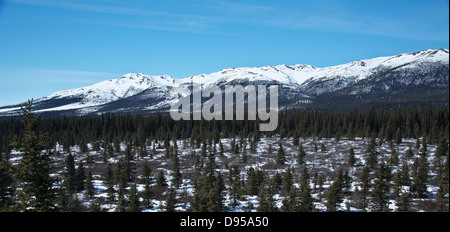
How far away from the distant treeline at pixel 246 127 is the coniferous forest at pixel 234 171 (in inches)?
20.0

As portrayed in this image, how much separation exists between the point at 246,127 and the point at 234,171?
194 feet

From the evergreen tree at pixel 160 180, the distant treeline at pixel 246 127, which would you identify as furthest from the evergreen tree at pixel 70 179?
the distant treeline at pixel 246 127

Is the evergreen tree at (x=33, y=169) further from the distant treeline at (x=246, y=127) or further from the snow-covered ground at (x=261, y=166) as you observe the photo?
the distant treeline at (x=246, y=127)

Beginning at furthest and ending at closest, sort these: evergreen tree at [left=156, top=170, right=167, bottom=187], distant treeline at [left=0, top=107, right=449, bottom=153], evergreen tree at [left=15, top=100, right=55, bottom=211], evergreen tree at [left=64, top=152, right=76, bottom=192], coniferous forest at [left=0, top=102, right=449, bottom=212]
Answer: distant treeline at [left=0, top=107, right=449, bottom=153] → evergreen tree at [left=156, top=170, right=167, bottom=187] → evergreen tree at [left=64, top=152, right=76, bottom=192] → coniferous forest at [left=0, top=102, right=449, bottom=212] → evergreen tree at [left=15, top=100, right=55, bottom=211]

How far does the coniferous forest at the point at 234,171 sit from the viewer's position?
25.3 m

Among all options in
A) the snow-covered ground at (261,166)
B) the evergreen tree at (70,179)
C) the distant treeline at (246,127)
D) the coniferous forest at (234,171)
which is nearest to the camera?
the coniferous forest at (234,171)

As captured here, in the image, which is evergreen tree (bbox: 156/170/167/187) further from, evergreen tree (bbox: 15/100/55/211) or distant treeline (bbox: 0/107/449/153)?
distant treeline (bbox: 0/107/449/153)

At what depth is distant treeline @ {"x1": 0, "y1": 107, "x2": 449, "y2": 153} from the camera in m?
87.6

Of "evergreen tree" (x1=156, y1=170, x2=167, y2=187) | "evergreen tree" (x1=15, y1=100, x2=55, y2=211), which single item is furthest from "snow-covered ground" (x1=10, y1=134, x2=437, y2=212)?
"evergreen tree" (x1=15, y1=100, x2=55, y2=211)

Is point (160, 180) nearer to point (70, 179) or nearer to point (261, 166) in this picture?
point (70, 179)

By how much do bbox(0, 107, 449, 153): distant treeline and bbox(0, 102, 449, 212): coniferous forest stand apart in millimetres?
508

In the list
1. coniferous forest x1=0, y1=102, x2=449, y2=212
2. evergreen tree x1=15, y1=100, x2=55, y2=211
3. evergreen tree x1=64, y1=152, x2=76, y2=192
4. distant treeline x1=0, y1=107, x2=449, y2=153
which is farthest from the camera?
distant treeline x1=0, y1=107, x2=449, y2=153

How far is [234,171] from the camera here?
46.4 metres

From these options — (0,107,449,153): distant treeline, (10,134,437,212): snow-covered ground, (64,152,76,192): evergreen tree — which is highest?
(0,107,449,153): distant treeline
